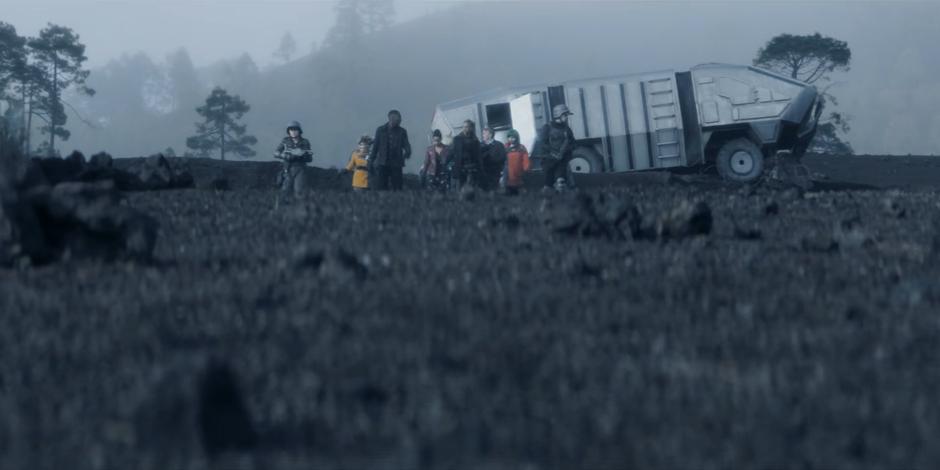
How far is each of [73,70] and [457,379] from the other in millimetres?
56082

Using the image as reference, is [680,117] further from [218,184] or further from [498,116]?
[218,184]

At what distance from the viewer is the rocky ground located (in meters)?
3.52

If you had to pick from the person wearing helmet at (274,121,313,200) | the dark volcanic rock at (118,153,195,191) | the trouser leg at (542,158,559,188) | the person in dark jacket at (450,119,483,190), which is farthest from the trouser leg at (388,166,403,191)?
the dark volcanic rock at (118,153,195,191)

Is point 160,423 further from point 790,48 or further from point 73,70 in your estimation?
point 790,48

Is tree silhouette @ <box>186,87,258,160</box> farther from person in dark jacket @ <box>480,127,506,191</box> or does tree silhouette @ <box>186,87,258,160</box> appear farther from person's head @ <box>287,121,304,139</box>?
person's head @ <box>287,121,304,139</box>

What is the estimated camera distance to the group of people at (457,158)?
806 inches

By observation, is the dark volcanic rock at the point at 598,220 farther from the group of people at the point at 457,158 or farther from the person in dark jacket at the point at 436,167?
the person in dark jacket at the point at 436,167

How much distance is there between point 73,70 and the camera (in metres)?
57.2

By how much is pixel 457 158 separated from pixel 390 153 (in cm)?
116

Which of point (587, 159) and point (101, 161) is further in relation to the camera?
point (587, 159)

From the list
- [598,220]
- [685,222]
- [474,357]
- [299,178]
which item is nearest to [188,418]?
[474,357]

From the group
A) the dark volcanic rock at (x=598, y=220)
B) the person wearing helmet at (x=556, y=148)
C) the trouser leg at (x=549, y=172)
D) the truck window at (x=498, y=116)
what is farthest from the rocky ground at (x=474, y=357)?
the truck window at (x=498, y=116)

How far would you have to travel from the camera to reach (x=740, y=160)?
34.3m

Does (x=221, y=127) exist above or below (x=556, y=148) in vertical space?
above
